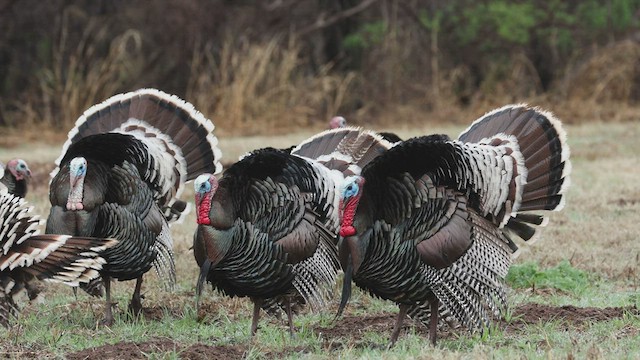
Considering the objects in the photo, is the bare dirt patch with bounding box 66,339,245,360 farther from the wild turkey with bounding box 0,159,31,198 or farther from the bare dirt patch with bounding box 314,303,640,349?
the wild turkey with bounding box 0,159,31,198

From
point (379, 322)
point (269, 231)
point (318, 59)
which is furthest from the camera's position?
point (318, 59)

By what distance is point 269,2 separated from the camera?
15008mm

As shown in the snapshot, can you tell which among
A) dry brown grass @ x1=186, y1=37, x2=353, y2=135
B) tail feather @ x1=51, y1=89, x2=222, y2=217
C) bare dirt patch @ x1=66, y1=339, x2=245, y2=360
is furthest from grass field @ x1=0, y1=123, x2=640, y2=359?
dry brown grass @ x1=186, y1=37, x2=353, y2=135

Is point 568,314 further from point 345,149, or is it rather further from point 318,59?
point 318,59

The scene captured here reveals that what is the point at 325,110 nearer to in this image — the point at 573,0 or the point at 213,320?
the point at 573,0

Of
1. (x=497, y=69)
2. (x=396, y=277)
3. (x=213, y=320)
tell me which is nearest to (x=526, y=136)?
(x=396, y=277)

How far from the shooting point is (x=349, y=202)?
4488 mm

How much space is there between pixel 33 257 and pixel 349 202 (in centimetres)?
138

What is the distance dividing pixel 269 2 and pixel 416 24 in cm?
213

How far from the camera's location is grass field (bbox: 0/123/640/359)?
4.39m

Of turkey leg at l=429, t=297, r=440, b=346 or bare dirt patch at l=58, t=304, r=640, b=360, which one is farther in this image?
turkey leg at l=429, t=297, r=440, b=346

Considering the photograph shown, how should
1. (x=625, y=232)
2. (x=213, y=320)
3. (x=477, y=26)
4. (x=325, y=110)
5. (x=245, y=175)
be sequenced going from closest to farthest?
(x=245, y=175) → (x=213, y=320) → (x=625, y=232) → (x=325, y=110) → (x=477, y=26)

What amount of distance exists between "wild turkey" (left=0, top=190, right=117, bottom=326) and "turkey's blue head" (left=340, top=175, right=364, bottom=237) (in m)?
1.09

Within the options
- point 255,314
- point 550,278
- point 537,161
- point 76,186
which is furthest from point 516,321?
point 76,186
